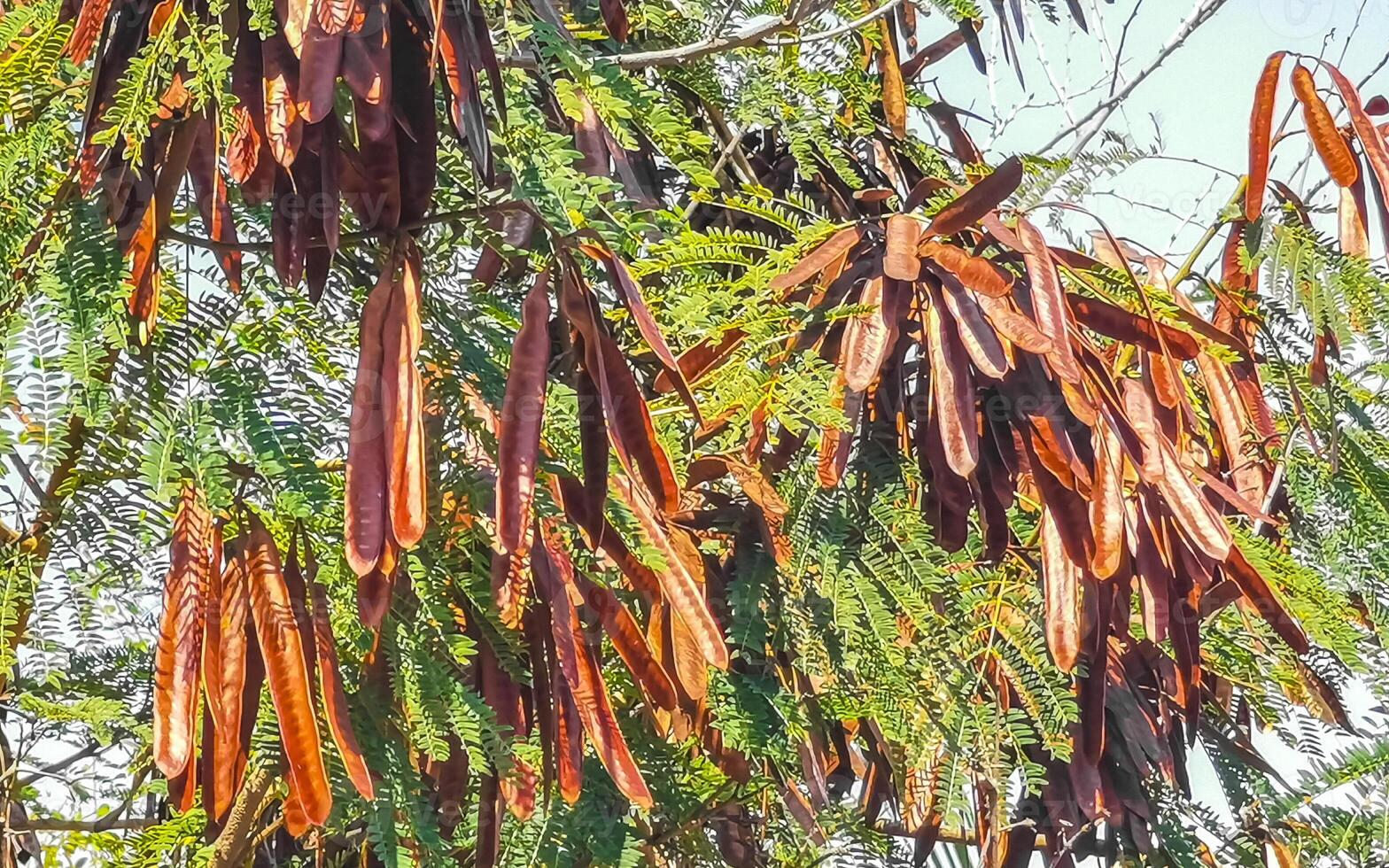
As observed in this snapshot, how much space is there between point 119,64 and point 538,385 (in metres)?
0.39

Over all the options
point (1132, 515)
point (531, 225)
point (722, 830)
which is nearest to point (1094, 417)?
point (1132, 515)

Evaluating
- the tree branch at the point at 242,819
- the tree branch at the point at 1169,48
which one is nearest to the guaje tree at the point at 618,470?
the tree branch at the point at 242,819

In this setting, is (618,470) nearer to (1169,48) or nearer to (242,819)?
(242,819)

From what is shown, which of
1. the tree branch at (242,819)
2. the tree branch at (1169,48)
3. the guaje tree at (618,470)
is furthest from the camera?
the tree branch at (1169,48)

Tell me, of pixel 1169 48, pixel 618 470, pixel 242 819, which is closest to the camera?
pixel 618 470

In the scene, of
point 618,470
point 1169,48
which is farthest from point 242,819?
point 1169,48

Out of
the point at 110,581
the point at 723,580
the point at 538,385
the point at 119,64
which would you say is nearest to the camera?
the point at 538,385

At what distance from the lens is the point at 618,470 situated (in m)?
1.12

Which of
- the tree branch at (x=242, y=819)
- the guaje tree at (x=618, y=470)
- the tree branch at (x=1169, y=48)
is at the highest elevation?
the tree branch at (x=1169, y=48)

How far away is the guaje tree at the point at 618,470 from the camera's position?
97 centimetres

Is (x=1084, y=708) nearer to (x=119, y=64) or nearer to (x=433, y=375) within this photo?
(x=433, y=375)

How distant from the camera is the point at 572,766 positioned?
1.00 meters

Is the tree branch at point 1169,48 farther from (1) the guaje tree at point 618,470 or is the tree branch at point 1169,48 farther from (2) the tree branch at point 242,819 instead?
(2) the tree branch at point 242,819

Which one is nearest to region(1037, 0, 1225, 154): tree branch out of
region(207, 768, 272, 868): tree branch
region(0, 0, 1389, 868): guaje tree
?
region(0, 0, 1389, 868): guaje tree
